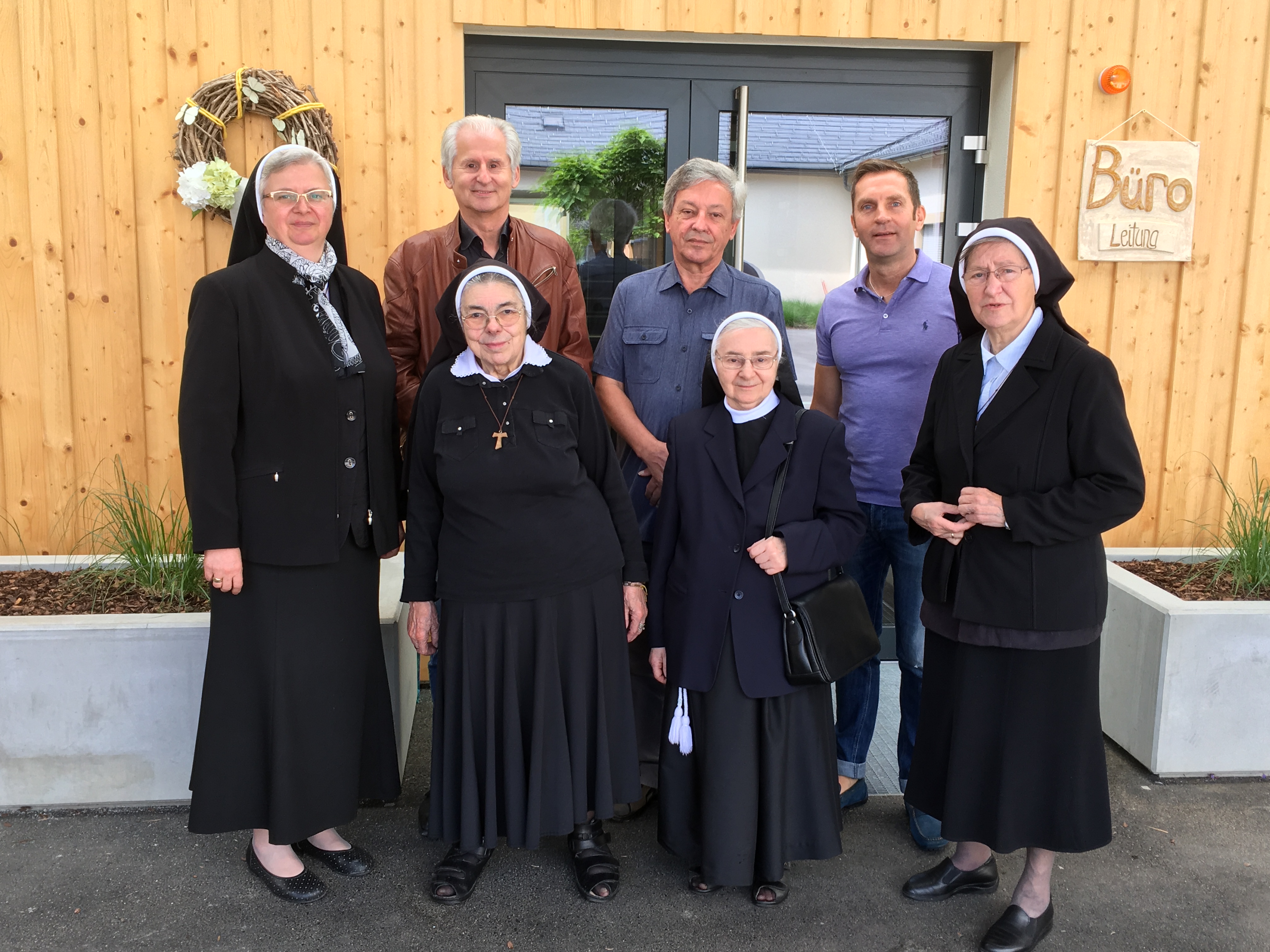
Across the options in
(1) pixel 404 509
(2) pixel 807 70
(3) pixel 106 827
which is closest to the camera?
(1) pixel 404 509

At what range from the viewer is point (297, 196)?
8.20ft

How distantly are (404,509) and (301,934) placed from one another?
112cm

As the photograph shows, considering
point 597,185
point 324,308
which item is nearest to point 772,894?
point 324,308

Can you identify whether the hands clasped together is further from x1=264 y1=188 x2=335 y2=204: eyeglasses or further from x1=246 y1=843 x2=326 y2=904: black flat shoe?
x1=246 y1=843 x2=326 y2=904: black flat shoe

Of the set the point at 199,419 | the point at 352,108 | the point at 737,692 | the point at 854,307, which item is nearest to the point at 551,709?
the point at 737,692

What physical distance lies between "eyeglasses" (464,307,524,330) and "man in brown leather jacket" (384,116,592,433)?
0.50 metres

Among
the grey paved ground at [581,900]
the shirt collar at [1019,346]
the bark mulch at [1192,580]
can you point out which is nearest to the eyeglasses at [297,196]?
the shirt collar at [1019,346]

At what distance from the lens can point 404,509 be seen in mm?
2844

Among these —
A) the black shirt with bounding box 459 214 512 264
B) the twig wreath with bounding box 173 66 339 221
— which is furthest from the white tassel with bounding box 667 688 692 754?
the twig wreath with bounding box 173 66 339 221

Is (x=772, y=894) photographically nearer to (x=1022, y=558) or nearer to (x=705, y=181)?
(x=1022, y=558)

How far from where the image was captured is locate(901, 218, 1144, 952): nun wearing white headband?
2.29 m

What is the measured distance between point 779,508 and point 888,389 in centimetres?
66

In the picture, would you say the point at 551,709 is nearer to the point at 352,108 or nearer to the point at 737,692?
the point at 737,692

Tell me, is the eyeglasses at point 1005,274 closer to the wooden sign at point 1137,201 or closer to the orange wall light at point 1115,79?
the wooden sign at point 1137,201
